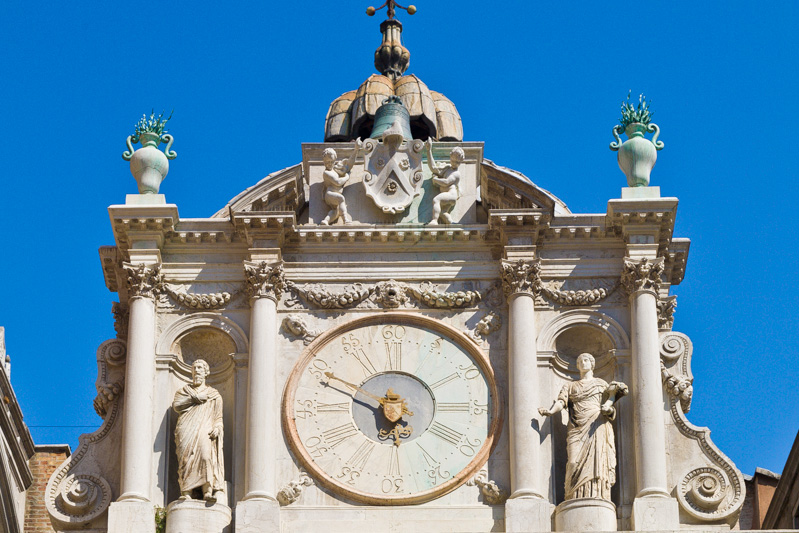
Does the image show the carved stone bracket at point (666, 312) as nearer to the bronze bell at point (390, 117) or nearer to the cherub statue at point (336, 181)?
the bronze bell at point (390, 117)

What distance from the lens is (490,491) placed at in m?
31.0

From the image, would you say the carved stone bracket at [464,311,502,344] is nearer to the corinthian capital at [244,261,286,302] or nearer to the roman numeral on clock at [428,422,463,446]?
the roman numeral on clock at [428,422,463,446]

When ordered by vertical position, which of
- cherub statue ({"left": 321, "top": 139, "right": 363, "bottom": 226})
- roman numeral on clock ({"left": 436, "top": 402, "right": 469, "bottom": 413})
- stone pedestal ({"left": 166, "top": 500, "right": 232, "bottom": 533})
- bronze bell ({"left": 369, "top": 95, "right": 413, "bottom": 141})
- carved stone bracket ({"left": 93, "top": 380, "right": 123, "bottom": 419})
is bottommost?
stone pedestal ({"left": 166, "top": 500, "right": 232, "bottom": 533})

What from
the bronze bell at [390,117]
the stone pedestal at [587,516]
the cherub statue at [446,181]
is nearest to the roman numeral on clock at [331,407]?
the cherub statue at [446,181]

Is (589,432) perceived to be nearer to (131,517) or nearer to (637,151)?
(637,151)

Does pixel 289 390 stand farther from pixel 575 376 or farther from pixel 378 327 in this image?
pixel 575 376

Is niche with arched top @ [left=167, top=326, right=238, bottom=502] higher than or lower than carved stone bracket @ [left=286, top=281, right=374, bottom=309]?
lower

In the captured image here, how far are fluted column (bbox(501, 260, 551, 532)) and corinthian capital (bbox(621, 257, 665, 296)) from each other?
3.85ft

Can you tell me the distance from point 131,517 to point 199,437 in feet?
4.50

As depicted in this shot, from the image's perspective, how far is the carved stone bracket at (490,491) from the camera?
1221 inches

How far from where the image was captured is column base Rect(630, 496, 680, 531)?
30.5 metres

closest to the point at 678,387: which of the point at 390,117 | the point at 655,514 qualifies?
the point at 655,514

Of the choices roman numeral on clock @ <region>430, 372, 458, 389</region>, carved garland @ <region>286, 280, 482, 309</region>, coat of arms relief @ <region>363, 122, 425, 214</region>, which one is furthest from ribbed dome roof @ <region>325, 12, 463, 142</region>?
roman numeral on clock @ <region>430, 372, 458, 389</region>

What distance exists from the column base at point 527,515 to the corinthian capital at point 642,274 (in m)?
3.33
